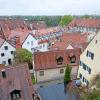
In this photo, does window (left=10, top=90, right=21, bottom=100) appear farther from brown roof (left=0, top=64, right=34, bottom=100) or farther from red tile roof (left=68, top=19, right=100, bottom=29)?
red tile roof (left=68, top=19, right=100, bottom=29)

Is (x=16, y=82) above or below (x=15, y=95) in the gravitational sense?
above

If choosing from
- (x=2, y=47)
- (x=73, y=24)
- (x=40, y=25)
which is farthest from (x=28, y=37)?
(x=73, y=24)

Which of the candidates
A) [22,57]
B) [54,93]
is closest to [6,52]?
[22,57]

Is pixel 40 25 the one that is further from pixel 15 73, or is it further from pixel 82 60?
pixel 15 73

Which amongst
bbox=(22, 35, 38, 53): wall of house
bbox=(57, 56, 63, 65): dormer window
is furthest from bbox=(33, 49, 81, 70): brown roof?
bbox=(22, 35, 38, 53): wall of house

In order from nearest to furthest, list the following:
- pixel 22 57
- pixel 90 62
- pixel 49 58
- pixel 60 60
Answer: pixel 90 62 < pixel 49 58 < pixel 60 60 < pixel 22 57

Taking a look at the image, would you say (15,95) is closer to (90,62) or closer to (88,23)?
(90,62)

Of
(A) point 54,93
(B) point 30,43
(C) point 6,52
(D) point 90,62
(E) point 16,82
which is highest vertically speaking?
(E) point 16,82
